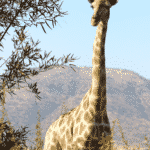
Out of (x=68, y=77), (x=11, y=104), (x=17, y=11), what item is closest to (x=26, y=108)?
(x=11, y=104)

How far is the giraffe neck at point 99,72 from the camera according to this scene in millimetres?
4816

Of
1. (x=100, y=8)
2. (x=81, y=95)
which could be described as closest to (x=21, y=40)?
(x=100, y=8)

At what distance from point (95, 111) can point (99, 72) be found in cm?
102

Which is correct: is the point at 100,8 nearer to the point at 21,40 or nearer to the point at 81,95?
the point at 21,40

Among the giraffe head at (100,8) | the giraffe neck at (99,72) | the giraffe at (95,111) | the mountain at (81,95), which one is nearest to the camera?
the giraffe at (95,111)

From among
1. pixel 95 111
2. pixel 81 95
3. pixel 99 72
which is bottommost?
pixel 95 111

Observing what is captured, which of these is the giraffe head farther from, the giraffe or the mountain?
the mountain

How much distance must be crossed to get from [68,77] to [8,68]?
154m

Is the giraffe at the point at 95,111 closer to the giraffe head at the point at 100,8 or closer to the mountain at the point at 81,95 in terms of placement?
the giraffe head at the point at 100,8

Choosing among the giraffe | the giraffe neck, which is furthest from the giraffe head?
the giraffe neck

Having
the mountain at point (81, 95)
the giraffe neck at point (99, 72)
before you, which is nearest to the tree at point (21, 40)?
the giraffe neck at point (99, 72)

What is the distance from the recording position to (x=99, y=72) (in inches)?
193

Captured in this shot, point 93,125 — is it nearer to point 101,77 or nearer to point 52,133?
point 101,77

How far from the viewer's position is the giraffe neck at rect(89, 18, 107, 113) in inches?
190
